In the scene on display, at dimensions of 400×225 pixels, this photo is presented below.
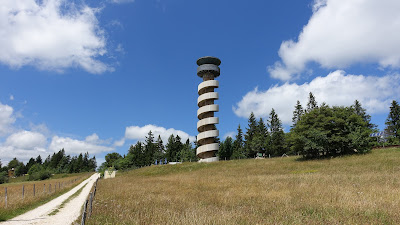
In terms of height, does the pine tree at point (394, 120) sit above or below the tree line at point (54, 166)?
above

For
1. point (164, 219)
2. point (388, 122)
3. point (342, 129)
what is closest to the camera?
point (164, 219)

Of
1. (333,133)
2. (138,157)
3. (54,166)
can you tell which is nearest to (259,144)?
(333,133)

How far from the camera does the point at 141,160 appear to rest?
99875mm

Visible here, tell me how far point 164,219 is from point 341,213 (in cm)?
603

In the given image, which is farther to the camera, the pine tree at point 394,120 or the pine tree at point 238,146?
the pine tree at point 238,146

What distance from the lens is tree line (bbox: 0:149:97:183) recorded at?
129 meters

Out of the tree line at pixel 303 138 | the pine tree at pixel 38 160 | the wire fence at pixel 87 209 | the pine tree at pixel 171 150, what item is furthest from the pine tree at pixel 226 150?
the pine tree at pixel 38 160

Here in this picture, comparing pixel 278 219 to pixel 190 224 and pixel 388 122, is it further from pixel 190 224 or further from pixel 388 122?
pixel 388 122

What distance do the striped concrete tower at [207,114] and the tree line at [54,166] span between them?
280ft

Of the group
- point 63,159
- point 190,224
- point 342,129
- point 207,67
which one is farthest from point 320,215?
point 63,159

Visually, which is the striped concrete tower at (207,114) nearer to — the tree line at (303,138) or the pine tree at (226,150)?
the tree line at (303,138)

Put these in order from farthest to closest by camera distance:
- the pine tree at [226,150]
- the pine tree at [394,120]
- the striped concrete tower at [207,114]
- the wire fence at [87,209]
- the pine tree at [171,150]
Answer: the pine tree at [171,150] → the pine tree at [226,150] → the pine tree at [394,120] → the striped concrete tower at [207,114] → the wire fence at [87,209]

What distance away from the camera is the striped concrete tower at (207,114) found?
53.4m

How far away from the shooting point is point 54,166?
520 feet
